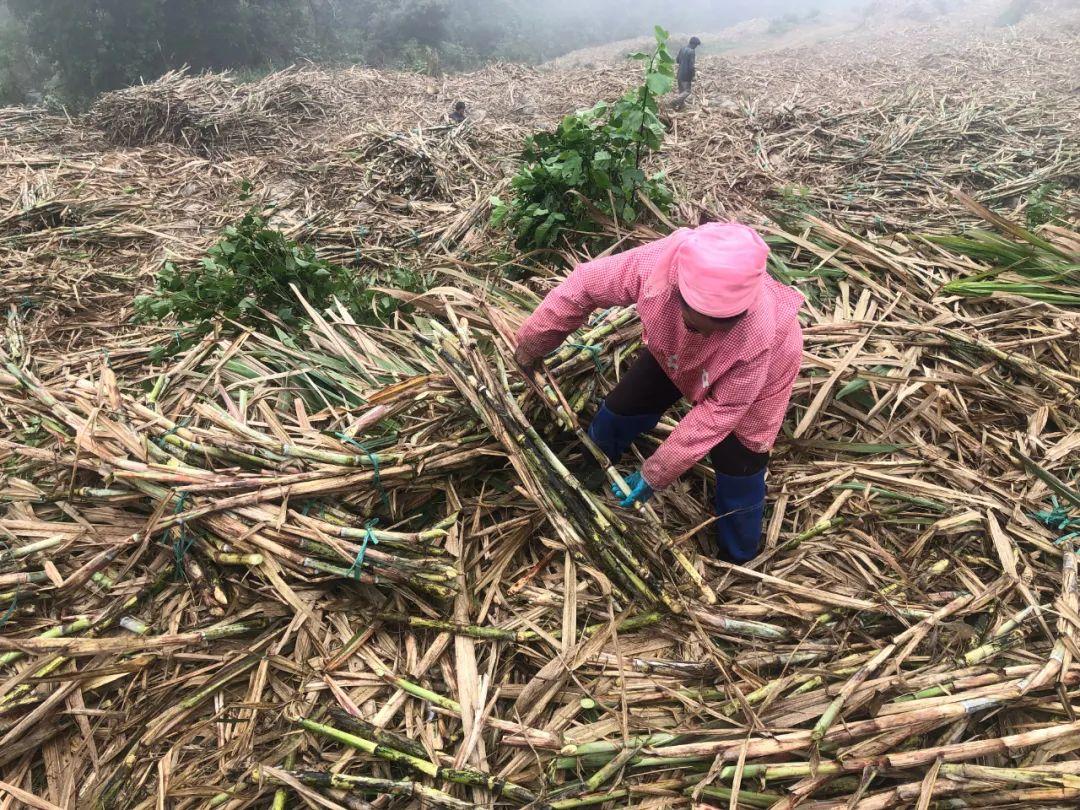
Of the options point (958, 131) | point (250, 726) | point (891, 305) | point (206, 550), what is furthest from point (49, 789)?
point (958, 131)

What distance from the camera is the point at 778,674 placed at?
1.98 meters

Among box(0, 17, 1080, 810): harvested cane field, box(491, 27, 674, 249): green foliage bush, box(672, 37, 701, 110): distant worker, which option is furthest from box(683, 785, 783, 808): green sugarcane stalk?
box(672, 37, 701, 110): distant worker

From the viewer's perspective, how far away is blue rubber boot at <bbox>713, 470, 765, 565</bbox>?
2.27 metres

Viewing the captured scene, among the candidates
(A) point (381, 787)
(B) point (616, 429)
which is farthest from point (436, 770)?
(B) point (616, 429)

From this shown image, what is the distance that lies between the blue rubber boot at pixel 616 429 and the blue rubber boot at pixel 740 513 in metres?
0.38

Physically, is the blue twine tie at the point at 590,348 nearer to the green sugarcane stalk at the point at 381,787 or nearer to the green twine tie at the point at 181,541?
the green twine tie at the point at 181,541

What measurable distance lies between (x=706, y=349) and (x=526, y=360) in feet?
2.44

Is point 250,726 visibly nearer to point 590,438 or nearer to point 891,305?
point 590,438

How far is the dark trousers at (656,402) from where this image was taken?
7.36 ft

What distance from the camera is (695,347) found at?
205 cm

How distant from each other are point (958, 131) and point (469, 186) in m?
5.01

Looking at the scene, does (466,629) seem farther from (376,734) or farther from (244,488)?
(244,488)

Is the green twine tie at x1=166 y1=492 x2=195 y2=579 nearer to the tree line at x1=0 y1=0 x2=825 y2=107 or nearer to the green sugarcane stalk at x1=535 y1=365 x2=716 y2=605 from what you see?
the green sugarcane stalk at x1=535 y1=365 x2=716 y2=605

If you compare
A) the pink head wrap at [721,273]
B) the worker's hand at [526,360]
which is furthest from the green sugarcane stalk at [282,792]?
the pink head wrap at [721,273]
